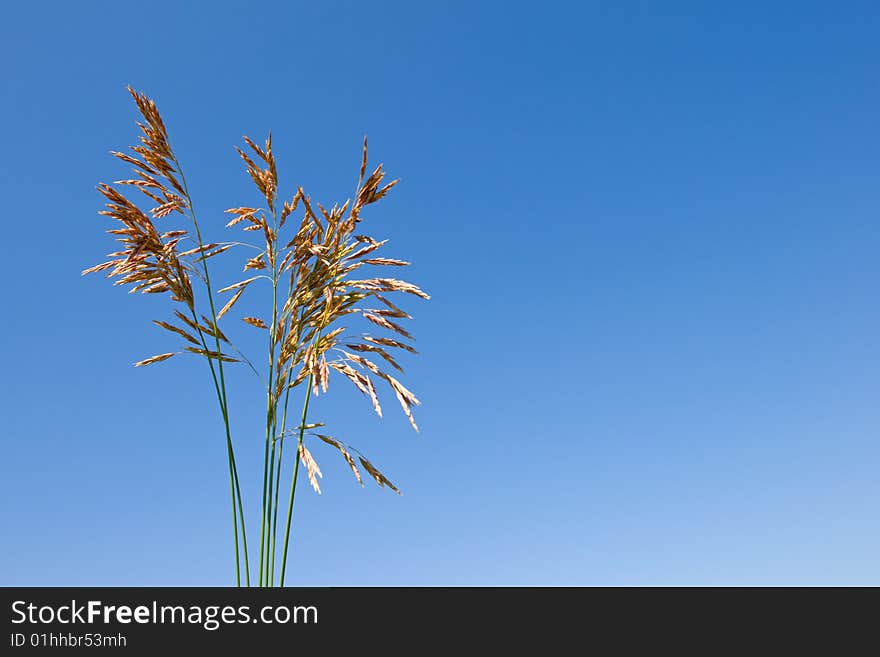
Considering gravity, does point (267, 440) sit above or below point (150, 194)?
below
